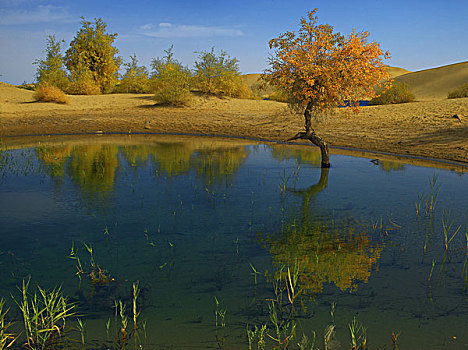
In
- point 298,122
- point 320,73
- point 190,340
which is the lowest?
point 190,340

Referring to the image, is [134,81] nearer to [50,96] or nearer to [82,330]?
[50,96]

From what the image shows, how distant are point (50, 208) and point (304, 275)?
5.22 metres

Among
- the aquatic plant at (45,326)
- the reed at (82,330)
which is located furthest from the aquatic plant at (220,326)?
the aquatic plant at (45,326)

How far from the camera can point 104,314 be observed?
3.96 metres

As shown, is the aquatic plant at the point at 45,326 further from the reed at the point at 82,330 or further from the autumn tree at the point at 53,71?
the autumn tree at the point at 53,71

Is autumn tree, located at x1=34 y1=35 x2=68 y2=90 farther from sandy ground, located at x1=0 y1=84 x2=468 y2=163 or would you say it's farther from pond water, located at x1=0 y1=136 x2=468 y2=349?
pond water, located at x1=0 y1=136 x2=468 y2=349

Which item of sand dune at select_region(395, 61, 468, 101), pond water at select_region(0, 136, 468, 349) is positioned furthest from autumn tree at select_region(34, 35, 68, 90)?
sand dune at select_region(395, 61, 468, 101)

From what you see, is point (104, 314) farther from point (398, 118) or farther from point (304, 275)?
point (398, 118)

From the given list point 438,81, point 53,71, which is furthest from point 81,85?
point 438,81

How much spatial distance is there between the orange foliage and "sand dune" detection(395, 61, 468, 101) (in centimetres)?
6016

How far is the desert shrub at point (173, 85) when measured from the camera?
83.7 ft

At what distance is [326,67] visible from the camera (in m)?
10.5

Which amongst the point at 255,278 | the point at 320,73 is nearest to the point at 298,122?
the point at 320,73

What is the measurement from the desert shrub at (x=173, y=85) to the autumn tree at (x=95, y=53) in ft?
31.2
